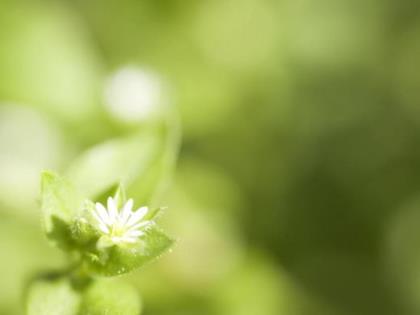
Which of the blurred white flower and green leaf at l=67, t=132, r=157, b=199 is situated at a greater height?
the blurred white flower

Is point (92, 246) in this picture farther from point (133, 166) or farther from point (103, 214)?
point (133, 166)

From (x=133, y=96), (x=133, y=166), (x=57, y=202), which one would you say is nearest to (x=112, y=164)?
(x=133, y=166)

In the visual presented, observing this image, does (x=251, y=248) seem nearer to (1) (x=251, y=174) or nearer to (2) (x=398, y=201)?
(1) (x=251, y=174)

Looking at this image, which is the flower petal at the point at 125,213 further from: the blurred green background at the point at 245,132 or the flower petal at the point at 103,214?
the blurred green background at the point at 245,132

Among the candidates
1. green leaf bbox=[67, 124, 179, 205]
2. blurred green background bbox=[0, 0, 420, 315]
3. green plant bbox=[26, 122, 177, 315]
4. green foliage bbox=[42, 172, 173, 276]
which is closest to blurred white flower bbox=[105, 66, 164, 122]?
blurred green background bbox=[0, 0, 420, 315]

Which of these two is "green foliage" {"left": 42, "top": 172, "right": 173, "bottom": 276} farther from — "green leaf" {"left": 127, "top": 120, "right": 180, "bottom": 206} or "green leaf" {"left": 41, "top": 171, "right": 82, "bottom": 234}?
"green leaf" {"left": 127, "top": 120, "right": 180, "bottom": 206}
